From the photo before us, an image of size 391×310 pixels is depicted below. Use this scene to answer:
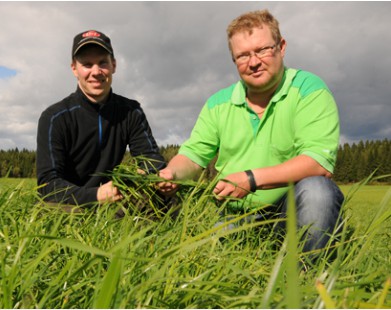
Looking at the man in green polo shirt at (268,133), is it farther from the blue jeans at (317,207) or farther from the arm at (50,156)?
the arm at (50,156)

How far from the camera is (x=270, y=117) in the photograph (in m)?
3.31

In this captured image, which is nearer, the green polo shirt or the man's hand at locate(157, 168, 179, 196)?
the man's hand at locate(157, 168, 179, 196)

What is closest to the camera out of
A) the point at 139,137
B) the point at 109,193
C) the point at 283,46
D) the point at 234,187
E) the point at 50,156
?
the point at 234,187

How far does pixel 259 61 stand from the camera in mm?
3166

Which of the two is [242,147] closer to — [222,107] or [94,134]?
[222,107]

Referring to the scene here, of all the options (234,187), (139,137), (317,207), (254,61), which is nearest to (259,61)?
(254,61)

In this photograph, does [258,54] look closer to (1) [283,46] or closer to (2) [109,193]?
(1) [283,46]

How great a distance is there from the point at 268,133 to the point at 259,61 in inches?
22.5

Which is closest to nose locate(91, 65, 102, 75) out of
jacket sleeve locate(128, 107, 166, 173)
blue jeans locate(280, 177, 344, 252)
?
jacket sleeve locate(128, 107, 166, 173)

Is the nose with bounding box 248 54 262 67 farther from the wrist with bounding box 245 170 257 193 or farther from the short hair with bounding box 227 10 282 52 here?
the wrist with bounding box 245 170 257 193

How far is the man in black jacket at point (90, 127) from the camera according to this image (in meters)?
3.93

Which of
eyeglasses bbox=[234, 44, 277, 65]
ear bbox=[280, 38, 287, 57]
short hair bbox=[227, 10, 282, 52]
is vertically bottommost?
eyeglasses bbox=[234, 44, 277, 65]

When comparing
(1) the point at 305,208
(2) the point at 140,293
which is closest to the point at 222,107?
(1) the point at 305,208

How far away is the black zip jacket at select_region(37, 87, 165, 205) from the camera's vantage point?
12.7ft
